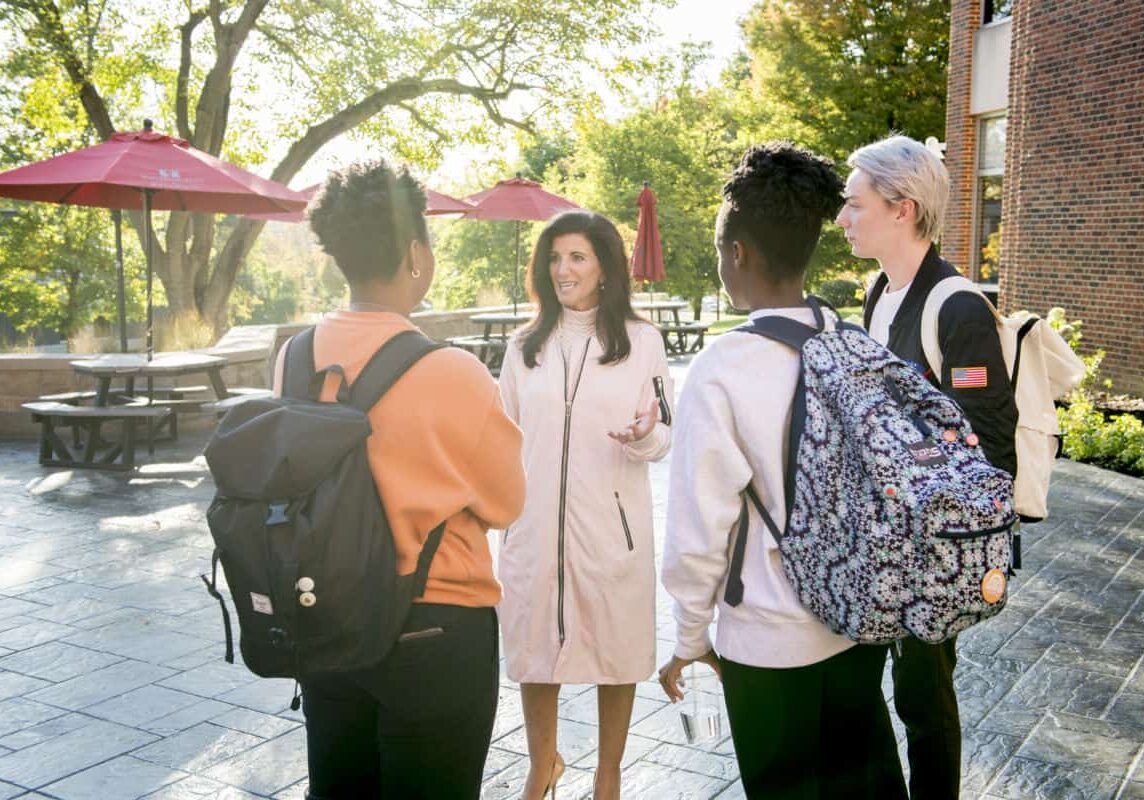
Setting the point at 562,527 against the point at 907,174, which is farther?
the point at 562,527

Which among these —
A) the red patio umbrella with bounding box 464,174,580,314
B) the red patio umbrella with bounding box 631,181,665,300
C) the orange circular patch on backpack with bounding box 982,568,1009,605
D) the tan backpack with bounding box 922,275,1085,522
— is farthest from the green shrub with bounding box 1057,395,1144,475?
the orange circular patch on backpack with bounding box 982,568,1009,605

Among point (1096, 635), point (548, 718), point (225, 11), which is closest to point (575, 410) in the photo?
point (548, 718)

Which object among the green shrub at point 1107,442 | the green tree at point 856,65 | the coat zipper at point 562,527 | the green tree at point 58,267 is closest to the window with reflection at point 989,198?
the green shrub at point 1107,442

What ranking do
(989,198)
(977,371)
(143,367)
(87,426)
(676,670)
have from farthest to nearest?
(989,198), (87,426), (143,367), (977,371), (676,670)

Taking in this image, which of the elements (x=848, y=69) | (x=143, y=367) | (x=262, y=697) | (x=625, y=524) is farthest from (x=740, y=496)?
(x=848, y=69)

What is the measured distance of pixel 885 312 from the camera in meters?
3.21

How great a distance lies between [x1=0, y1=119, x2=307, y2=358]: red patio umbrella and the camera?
31.1 ft

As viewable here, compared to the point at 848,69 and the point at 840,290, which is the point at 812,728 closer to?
the point at 848,69

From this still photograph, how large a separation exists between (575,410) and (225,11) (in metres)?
18.5

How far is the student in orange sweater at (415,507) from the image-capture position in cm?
222

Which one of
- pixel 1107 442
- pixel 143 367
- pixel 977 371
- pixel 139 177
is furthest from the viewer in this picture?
pixel 1107 442

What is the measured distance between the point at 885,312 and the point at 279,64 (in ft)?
62.9

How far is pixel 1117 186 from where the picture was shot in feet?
43.0

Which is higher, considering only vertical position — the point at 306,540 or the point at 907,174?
the point at 907,174
